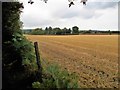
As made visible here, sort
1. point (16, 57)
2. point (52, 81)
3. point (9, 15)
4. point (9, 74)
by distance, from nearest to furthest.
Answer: point (52, 81) → point (9, 74) → point (16, 57) → point (9, 15)

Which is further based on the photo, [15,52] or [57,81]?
[15,52]

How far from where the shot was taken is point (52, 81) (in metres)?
10.6

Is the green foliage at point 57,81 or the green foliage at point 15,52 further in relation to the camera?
the green foliage at point 15,52

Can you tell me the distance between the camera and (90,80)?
49.5 feet

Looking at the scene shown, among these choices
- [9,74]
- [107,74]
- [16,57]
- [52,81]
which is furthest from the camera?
[107,74]

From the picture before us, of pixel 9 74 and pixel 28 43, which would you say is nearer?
pixel 9 74

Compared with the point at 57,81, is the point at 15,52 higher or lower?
higher

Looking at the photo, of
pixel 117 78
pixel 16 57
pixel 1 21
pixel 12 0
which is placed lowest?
pixel 117 78

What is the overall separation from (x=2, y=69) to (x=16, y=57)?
0.95 metres

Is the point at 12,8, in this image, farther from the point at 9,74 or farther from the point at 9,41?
the point at 9,74

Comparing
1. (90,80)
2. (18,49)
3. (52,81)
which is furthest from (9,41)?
(52,81)

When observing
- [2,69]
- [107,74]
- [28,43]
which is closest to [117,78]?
[107,74]

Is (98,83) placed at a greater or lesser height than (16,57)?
lesser

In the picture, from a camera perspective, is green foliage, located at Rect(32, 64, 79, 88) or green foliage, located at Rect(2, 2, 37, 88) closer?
green foliage, located at Rect(32, 64, 79, 88)
